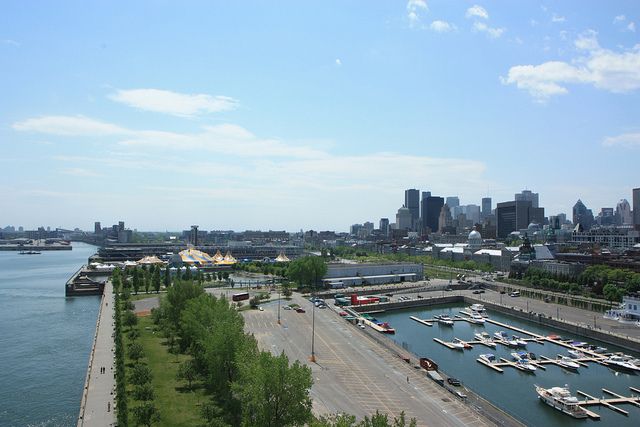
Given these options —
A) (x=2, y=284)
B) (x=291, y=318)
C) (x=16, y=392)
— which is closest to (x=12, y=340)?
(x=16, y=392)

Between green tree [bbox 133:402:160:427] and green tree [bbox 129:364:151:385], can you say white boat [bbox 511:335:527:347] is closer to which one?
green tree [bbox 129:364:151:385]

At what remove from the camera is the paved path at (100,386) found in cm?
2302

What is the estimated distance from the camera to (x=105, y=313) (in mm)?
50656

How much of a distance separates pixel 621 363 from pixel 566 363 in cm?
396

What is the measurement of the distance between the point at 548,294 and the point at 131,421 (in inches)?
2284

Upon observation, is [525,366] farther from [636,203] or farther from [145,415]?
[636,203]

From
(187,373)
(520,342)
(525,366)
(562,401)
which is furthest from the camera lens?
(520,342)

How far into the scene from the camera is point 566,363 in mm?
37000

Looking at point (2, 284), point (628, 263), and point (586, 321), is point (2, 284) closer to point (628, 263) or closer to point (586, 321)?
point (586, 321)

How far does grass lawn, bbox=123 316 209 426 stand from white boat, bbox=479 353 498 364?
22064 millimetres

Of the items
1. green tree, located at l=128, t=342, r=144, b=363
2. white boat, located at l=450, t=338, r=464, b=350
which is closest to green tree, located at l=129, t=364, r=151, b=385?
green tree, located at l=128, t=342, r=144, b=363

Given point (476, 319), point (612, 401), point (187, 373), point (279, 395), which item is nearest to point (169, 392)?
point (187, 373)

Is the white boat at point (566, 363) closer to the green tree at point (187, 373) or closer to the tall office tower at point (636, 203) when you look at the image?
the green tree at point (187, 373)

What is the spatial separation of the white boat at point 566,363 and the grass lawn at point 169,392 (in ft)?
86.5
